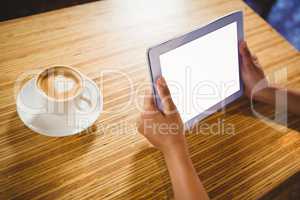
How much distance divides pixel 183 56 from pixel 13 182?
0.48 m

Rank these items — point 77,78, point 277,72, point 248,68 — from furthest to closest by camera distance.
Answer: point 277,72, point 248,68, point 77,78

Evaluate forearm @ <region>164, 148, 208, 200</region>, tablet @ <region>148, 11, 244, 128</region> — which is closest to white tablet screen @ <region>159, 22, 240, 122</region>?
tablet @ <region>148, 11, 244, 128</region>

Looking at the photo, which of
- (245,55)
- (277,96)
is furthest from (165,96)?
(277,96)

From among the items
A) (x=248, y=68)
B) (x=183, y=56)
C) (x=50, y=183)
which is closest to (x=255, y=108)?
(x=248, y=68)

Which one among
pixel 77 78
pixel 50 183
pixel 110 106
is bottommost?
pixel 50 183

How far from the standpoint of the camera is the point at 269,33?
3.84 ft

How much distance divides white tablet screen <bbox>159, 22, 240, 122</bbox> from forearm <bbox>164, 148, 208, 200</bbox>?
105 millimetres

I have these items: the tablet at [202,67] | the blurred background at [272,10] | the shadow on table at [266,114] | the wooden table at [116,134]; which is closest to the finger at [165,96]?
the tablet at [202,67]

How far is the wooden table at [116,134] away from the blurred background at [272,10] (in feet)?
3.27

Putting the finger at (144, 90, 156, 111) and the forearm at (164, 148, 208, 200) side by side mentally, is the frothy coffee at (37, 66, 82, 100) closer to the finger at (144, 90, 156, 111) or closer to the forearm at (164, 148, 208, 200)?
the finger at (144, 90, 156, 111)

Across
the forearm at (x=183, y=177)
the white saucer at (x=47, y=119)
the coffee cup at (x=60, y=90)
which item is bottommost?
the forearm at (x=183, y=177)

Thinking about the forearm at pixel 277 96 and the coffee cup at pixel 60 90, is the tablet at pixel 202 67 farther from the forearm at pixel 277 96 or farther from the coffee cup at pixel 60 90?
the coffee cup at pixel 60 90

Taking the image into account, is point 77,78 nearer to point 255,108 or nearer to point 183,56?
point 183,56

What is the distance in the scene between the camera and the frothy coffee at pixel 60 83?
763 mm
